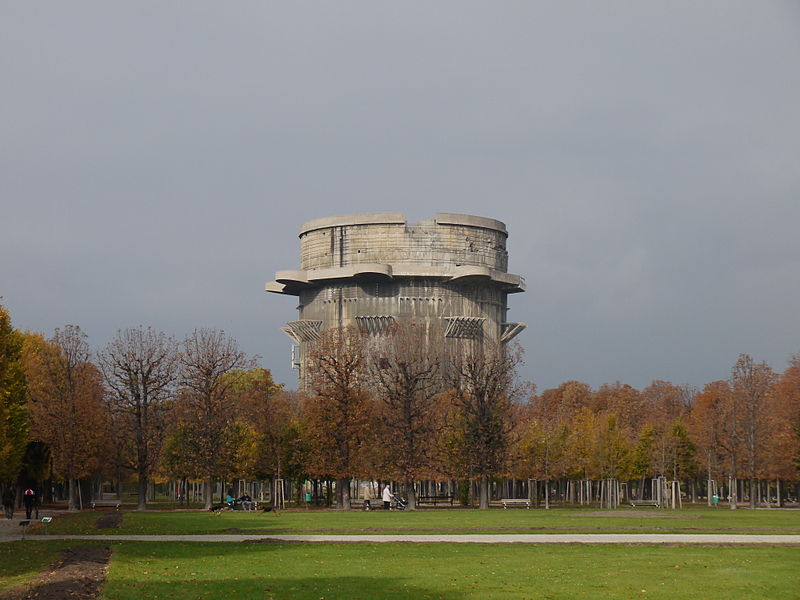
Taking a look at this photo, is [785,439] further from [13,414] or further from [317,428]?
[13,414]

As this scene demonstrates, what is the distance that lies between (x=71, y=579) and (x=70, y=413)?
1873 inches

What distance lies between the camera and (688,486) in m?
119

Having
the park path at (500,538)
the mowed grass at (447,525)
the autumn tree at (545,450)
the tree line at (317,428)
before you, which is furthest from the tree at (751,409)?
the park path at (500,538)

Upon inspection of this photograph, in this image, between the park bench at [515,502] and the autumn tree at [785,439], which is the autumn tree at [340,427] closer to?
the park bench at [515,502]

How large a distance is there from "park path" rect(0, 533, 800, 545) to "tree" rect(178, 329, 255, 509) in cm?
3278

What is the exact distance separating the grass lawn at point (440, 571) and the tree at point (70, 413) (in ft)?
118

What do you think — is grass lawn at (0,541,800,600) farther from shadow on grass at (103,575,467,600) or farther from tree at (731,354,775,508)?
tree at (731,354,775,508)

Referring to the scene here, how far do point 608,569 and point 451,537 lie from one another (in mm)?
12170

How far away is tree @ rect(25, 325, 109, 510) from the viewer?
69.4m

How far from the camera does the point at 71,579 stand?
24219 millimetres

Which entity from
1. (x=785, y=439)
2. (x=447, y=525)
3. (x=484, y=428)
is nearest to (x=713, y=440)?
(x=785, y=439)

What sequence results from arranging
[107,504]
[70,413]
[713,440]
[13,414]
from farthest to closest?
[107,504]
[713,440]
[70,413]
[13,414]

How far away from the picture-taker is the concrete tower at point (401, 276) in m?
138

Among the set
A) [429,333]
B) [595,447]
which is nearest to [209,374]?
[595,447]
